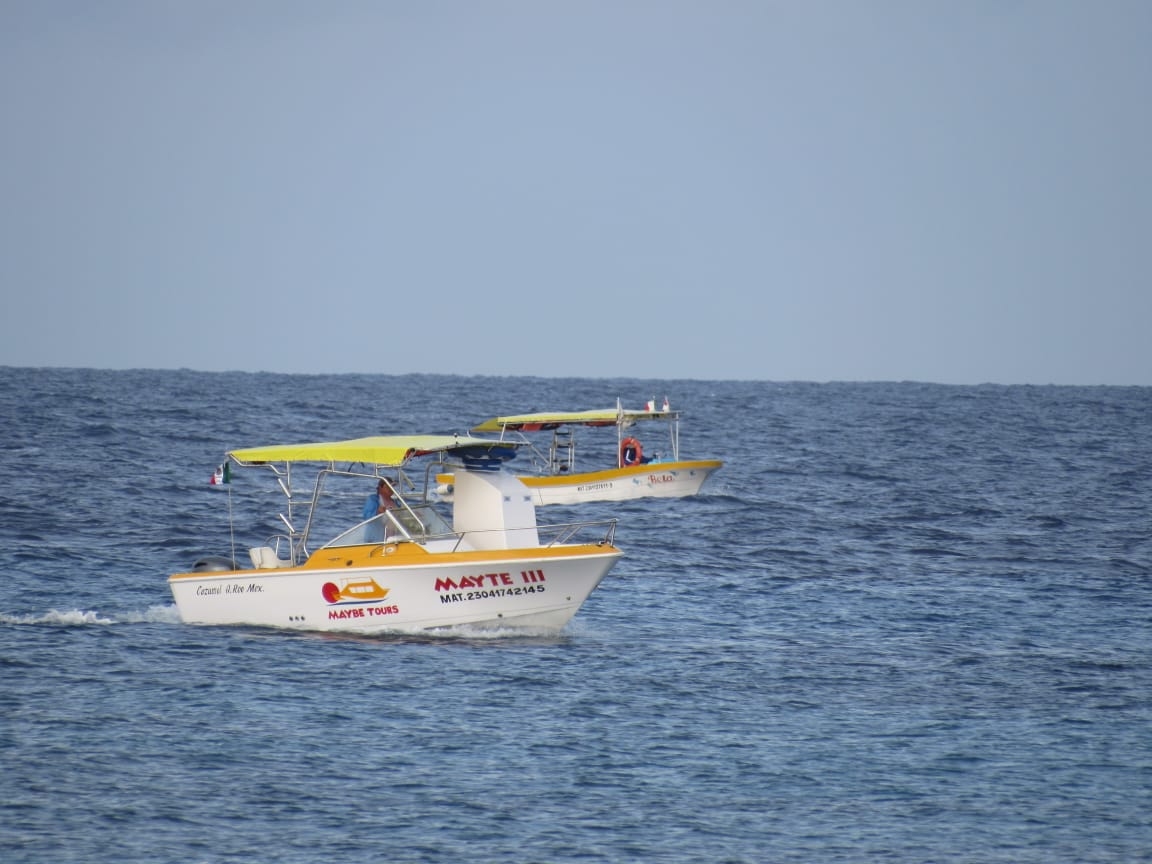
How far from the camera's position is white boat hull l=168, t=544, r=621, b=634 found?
23.1 meters

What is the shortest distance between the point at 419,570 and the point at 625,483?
23.7m

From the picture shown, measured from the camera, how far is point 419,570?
2305 centimetres

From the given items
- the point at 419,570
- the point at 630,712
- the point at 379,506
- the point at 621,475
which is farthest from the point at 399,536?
the point at 621,475

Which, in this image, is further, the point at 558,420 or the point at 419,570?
the point at 558,420

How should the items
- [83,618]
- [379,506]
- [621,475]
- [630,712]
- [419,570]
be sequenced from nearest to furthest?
[630,712] → [419,570] → [83,618] → [379,506] → [621,475]

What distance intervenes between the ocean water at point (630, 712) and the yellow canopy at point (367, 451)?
2.88 meters

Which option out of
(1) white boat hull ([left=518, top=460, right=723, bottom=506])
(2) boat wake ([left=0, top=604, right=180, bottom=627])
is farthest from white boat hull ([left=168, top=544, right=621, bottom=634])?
(1) white boat hull ([left=518, top=460, right=723, bottom=506])

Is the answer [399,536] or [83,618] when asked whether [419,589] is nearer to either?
[399,536]

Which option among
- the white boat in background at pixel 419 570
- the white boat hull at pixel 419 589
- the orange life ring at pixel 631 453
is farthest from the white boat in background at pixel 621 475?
the white boat hull at pixel 419 589

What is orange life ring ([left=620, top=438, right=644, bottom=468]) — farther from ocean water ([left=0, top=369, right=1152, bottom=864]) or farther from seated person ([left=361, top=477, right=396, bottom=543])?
seated person ([left=361, top=477, right=396, bottom=543])

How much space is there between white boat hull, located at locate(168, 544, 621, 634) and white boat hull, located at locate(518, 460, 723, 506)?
21414 mm

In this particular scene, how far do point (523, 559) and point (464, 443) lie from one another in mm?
2384

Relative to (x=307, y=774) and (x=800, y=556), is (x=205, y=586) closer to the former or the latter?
(x=307, y=774)

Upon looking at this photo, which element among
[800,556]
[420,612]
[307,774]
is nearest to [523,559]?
[420,612]
